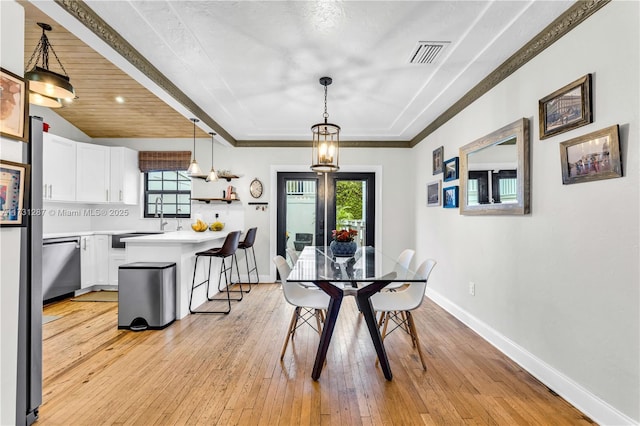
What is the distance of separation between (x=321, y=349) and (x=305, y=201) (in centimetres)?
359

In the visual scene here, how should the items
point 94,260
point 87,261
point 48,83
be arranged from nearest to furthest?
point 48,83
point 87,261
point 94,260

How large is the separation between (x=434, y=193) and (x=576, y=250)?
252cm

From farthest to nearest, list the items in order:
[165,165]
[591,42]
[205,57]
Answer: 1. [165,165]
2. [205,57]
3. [591,42]

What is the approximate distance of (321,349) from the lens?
235 cm

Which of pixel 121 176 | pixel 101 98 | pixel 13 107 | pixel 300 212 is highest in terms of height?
pixel 101 98

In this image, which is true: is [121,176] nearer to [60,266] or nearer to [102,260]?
[102,260]

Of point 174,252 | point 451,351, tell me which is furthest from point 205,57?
point 451,351

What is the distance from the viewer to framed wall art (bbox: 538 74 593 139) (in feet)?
6.40

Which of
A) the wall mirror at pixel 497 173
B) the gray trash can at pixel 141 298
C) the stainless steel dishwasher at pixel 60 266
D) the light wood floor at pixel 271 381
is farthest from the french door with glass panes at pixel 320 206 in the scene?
the stainless steel dishwasher at pixel 60 266

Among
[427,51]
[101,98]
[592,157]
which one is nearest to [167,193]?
[101,98]

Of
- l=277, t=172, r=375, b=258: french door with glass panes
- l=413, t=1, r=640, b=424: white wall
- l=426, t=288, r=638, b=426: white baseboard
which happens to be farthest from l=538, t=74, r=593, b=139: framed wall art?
l=277, t=172, r=375, b=258: french door with glass panes

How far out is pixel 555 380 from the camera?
86.5 inches

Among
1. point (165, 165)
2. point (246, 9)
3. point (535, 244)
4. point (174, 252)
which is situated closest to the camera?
point (246, 9)

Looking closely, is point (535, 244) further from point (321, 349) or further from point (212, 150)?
point (212, 150)
